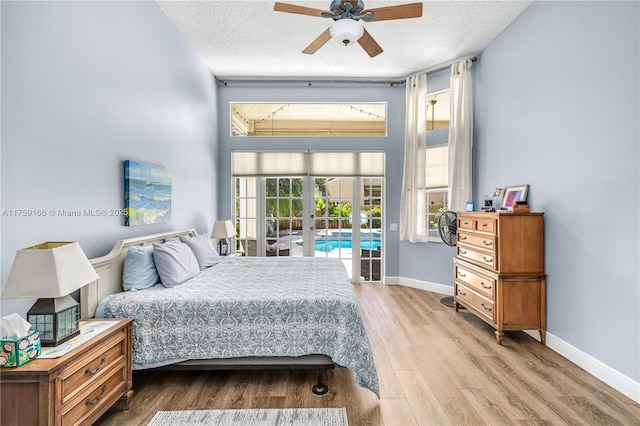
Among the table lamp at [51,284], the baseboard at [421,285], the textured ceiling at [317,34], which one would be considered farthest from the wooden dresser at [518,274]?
the table lamp at [51,284]

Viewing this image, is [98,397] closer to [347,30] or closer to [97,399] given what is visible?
[97,399]

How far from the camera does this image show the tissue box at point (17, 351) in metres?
1.43

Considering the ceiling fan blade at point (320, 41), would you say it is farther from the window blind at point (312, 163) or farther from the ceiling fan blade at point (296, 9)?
the window blind at point (312, 163)

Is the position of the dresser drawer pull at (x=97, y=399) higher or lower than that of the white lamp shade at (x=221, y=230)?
lower

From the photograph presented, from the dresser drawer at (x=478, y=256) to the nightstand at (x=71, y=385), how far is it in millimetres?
3120

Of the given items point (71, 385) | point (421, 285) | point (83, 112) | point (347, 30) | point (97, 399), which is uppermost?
point (347, 30)

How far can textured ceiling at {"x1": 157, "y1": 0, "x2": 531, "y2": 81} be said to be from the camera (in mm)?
3285

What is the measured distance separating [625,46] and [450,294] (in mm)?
3317

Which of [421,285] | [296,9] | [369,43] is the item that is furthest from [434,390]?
[296,9]

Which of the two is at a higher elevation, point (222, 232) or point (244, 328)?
point (222, 232)

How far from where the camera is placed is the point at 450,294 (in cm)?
457

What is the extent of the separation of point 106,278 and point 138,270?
0.75 feet

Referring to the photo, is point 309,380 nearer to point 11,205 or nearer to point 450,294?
point 11,205

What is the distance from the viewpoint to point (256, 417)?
6.41 ft
